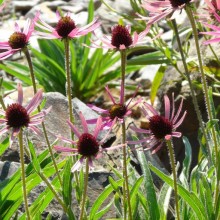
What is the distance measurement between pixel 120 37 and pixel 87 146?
1.33ft

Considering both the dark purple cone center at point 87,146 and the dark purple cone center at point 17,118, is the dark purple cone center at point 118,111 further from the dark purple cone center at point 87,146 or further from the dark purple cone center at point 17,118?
the dark purple cone center at point 17,118

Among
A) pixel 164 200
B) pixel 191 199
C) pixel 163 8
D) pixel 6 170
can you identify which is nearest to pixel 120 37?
pixel 163 8

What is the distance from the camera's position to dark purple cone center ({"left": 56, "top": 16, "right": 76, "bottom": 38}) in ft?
6.07

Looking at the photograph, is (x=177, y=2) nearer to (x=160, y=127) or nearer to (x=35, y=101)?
(x=160, y=127)

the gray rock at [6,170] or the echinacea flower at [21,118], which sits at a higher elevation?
the gray rock at [6,170]

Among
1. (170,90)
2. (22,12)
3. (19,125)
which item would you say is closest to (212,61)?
(170,90)

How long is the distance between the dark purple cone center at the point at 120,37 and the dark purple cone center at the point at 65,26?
126 millimetres

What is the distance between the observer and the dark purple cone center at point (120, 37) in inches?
72.1

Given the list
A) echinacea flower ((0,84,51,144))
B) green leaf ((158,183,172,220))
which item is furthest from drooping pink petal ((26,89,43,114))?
green leaf ((158,183,172,220))

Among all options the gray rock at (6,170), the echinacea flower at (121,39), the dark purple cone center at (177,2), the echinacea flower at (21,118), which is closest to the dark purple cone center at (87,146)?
the echinacea flower at (21,118)

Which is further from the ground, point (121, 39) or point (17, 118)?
point (121, 39)

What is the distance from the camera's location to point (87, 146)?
1601 mm

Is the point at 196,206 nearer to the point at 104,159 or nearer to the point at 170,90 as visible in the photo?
the point at 104,159

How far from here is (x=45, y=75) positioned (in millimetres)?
5039
